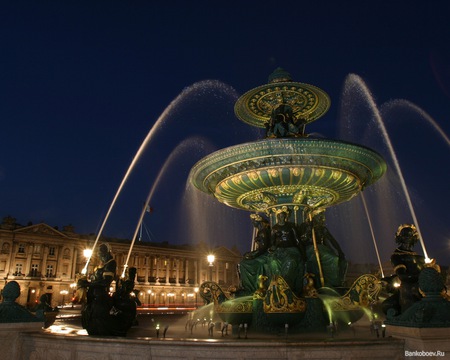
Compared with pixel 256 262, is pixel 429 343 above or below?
below

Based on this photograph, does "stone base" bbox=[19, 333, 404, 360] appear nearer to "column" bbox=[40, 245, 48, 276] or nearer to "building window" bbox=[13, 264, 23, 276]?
"building window" bbox=[13, 264, 23, 276]

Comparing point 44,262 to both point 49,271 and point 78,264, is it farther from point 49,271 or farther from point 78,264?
point 78,264

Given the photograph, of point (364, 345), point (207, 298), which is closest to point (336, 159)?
point (207, 298)

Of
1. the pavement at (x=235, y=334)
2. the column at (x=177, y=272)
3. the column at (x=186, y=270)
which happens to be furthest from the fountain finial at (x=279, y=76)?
the column at (x=186, y=270)

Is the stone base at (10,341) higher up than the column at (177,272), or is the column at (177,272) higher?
the column at (177,272)

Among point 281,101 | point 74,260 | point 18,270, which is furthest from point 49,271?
point 281,101

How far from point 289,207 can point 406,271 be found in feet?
13.2

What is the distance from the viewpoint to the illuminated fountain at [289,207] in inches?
356

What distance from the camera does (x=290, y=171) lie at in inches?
388

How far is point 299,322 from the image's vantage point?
8773 mm

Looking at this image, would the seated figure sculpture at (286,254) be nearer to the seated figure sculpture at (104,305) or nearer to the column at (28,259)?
the seated figure sculpture at (104,305)

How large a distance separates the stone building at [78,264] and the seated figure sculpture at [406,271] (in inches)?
2287

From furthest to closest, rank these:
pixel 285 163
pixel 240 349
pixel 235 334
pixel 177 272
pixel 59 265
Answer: pixel 177 272, pixel 59 265, pixel 285 163, pixel 235 334, pixel 240 349

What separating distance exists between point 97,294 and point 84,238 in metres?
78.9
